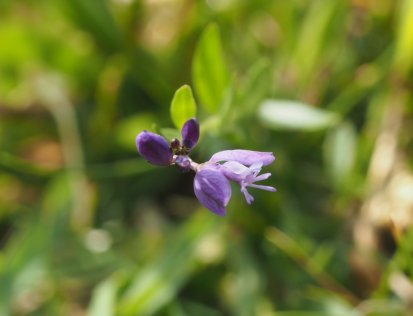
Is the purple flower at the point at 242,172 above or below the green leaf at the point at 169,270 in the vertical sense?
above

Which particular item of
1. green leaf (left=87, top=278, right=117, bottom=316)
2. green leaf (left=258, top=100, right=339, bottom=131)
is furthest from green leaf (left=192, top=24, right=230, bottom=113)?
green leaf (left=87, top=278, right=117, bottom=316)

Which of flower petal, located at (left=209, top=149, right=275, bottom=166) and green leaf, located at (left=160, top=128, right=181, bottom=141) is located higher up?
green leaf, located at (left=160, top=128, right=181, bottom=141)

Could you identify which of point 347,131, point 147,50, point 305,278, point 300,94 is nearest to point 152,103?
point 147,50

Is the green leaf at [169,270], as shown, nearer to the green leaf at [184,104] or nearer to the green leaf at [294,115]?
the green leaf at [294,115]

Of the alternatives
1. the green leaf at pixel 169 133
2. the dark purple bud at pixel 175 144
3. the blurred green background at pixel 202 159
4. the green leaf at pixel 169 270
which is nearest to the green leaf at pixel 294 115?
the blurred green background at pixel 202 159

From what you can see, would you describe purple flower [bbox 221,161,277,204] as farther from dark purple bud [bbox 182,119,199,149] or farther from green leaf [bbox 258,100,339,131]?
green leaf [bbox 258,100,339,131]

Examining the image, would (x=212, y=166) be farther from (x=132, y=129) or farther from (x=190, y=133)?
(x=132, y=129)
